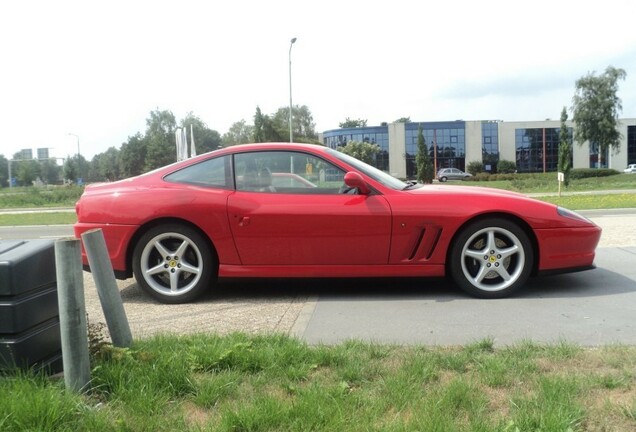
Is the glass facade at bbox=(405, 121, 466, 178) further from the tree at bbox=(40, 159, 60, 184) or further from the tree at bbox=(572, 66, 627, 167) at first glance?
the tree at bbox=(40, 159, 60, 184)

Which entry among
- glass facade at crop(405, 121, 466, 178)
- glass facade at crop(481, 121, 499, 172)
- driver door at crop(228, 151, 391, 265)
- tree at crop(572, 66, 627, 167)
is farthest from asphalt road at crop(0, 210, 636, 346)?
glass facade at crop(481, 121, 499, 172)

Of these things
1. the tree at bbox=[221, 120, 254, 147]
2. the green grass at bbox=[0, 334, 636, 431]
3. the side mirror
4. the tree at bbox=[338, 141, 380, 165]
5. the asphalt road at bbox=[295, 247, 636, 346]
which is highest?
the tree at bbox=[221, 120, 254, 147]

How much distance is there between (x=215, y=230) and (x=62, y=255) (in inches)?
84.7

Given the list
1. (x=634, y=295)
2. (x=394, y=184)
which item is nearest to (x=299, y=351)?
(x=394, y=184)

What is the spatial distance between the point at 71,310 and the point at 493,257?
133 inches

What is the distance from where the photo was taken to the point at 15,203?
3219 centimetres

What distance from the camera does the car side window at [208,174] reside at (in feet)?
15.9

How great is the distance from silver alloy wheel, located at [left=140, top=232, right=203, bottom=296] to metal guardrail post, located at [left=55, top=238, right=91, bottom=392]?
2.10 metres

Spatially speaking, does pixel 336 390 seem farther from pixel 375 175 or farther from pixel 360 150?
pixel 360 150

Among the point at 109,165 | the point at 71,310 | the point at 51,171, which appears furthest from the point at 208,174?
the point at 51,171

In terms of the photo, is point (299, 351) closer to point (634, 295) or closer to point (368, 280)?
point (368, 280)

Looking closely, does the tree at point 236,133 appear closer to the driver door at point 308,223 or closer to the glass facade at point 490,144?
the glass facade at point 490,144

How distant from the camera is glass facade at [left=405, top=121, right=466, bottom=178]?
233 feet

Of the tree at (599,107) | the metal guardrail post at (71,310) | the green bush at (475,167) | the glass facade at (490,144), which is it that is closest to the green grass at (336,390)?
the metal guardrail post at (71,310)
